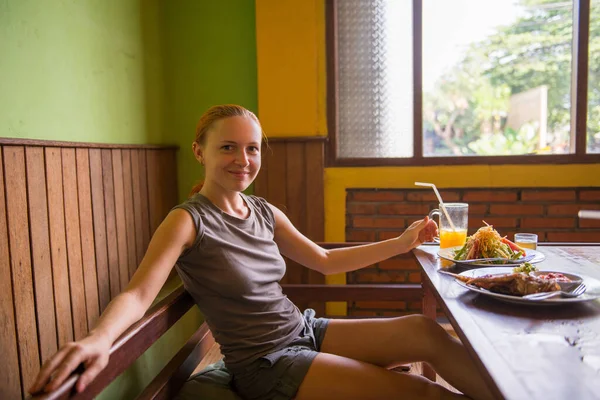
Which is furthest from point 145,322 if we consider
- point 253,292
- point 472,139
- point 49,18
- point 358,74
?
point 472,139

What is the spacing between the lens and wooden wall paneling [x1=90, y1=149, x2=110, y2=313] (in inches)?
75.3

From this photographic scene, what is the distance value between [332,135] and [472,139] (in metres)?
0.90

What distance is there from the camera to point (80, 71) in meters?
1.92

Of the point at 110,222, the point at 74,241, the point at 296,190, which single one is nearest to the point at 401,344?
the point at 74,241

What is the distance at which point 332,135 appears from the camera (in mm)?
2709

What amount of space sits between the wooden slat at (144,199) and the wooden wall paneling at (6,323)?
0.98 meters

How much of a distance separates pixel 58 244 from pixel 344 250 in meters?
1.05

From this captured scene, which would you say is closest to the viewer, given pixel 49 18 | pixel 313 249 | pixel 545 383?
pixel 545 383

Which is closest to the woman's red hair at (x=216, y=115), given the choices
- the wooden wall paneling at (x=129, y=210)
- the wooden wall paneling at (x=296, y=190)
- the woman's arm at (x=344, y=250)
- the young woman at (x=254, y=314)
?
the young woman at (x=254, y=314)

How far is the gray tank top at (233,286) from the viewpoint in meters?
1.14

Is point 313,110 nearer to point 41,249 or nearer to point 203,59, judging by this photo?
point 203,59

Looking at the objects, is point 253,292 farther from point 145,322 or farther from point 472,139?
point 472,139

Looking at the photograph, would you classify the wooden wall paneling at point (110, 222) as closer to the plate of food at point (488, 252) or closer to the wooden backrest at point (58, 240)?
the wooden backrest at point (58, 240)

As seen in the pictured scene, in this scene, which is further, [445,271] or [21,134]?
[21,134]
